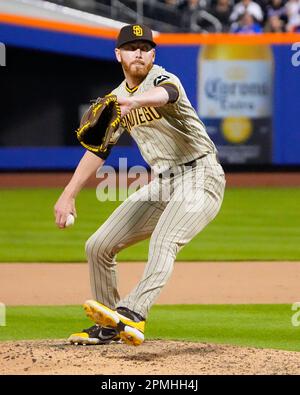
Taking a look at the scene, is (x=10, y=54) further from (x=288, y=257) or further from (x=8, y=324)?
(x=8, y=324)

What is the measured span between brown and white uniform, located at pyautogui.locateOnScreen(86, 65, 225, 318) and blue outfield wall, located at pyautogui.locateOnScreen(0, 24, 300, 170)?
13.4 metres

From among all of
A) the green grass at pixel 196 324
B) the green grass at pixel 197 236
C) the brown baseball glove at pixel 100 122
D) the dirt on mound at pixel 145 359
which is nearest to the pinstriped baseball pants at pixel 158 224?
the dirt on mound at pixel 145 359

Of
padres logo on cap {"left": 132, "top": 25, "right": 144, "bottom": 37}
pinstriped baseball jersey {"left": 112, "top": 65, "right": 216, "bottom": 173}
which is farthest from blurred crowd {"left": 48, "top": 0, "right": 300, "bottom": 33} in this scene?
padres logo on cap {"left": 132, "top": 25, "right": 144, "bottom": 37}

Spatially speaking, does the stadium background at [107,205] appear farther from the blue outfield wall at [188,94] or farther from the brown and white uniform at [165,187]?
the brown and white uniform at [165,187]

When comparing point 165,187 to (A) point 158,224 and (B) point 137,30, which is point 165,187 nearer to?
(A) point 158,224

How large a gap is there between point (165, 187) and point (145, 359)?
1068mm

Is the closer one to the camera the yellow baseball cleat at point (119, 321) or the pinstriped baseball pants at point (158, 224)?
the yellow baseball cleat at point (119, 321)

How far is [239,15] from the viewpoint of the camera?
807 inches

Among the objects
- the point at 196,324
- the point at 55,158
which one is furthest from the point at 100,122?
the point at 55,158

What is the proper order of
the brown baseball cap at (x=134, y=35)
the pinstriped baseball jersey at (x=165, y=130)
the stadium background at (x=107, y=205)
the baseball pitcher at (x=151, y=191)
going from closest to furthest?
1. the baseball pitcher at (x=151, y=191)
2. the brown baseball cap at (x=134, y=35)
3. the pinstriped baseball jersey at (x=165, y=130)
4. the stadium background at (x=107, y=205)

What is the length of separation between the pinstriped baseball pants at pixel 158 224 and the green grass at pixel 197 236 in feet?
16.0

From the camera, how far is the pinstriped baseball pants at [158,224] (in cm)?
586

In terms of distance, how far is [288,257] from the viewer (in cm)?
1143
